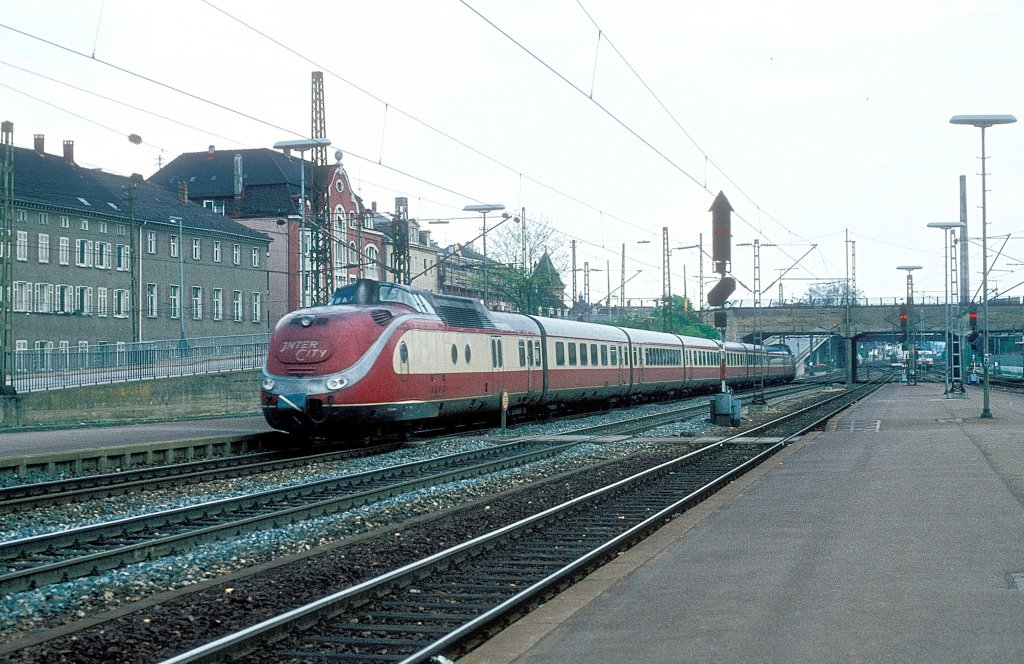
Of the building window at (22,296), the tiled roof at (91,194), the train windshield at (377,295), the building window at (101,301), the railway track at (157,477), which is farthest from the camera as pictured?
the building window at (101,301)

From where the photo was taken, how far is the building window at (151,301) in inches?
2562

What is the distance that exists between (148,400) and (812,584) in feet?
105

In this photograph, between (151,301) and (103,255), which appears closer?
(103,255)

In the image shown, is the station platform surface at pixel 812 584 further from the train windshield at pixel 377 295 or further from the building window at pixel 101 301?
the building window at pixel 101 301

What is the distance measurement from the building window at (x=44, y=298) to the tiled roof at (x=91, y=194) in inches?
160

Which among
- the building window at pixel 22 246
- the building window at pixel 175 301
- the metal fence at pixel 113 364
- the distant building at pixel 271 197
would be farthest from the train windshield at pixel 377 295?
the distant building at pixel 271 197

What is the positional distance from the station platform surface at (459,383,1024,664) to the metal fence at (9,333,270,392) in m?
26.3

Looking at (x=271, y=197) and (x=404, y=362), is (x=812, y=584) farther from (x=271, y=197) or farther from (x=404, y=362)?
(x=271, y=197)

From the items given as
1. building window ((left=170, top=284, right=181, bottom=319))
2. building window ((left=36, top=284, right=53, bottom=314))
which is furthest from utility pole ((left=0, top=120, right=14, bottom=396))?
building window ((left=170, top=284, right=181, bottom=319))

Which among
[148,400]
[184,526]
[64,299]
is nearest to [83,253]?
[64,299]

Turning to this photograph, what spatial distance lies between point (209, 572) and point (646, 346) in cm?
3633

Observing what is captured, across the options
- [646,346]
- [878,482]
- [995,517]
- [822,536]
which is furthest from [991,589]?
[646,346]

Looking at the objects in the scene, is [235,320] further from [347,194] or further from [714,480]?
[714,480]

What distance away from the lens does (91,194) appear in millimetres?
64312
